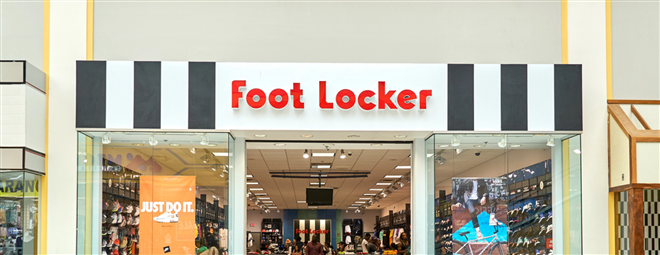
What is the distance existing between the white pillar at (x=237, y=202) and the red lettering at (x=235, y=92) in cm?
71

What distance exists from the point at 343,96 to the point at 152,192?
2368mm

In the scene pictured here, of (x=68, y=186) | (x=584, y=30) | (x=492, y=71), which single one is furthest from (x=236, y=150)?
(x=584, y=30)

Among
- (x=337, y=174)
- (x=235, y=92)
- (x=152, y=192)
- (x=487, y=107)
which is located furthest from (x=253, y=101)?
(x=337, y=174)

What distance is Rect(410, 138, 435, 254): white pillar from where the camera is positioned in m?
6.34

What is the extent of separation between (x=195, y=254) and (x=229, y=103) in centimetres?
171

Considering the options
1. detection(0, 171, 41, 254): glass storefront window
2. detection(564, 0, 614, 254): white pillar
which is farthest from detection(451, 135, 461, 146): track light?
detection(0, 171, 41, 254): glass storefront window

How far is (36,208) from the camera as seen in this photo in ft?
19.2

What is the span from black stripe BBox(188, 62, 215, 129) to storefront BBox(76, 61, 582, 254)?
11 mm

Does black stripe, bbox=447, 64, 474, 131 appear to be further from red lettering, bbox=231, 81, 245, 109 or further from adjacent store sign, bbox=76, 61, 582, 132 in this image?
red lettering, bbox=231, 81, 245, 109

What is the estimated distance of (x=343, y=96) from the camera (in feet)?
19.4

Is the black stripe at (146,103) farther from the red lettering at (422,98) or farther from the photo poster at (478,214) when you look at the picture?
the photo poster at (478,214)

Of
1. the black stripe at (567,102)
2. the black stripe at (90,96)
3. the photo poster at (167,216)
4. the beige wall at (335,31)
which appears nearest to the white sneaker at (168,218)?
the photo poster at (167,216)

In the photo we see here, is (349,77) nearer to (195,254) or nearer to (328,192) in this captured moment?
(195,254)

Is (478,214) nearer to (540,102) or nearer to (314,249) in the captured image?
(540,102)
